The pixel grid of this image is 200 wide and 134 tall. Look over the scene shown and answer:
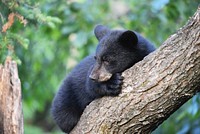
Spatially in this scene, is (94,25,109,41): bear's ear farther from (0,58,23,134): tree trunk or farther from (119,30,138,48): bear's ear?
(0,58,23,134): tree trunk

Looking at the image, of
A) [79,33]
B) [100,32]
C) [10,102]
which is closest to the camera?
[10,102]

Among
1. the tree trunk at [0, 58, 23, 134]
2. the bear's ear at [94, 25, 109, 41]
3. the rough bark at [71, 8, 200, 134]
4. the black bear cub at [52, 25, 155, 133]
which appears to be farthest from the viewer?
the bear's ear at [94, 25, 109, 41]

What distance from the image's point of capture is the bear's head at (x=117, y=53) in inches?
170

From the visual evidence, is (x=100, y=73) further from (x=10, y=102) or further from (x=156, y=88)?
(x=10, y=102)

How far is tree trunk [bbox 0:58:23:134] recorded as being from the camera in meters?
4.47

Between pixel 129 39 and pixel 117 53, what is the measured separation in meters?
0.16

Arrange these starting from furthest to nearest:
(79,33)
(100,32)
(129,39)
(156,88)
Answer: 1. (79,33)
2. (100,32)
3. (129,39)
4. (156,88)

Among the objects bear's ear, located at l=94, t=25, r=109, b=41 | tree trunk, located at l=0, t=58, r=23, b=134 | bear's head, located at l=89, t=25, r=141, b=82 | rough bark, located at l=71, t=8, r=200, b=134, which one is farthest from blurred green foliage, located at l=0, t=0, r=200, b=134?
rough bark, located at l=71, t=8, r=200, b=134

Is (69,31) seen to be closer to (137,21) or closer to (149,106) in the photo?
(137,21)

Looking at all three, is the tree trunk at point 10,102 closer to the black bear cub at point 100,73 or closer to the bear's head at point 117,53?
the black bear cub at point 100,73

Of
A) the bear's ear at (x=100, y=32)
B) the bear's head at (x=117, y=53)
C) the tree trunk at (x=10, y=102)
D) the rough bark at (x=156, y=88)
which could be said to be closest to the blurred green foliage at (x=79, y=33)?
the bear's ear at (x=100, y=32)

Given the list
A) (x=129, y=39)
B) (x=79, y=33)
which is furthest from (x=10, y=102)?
(x=79, y=33)

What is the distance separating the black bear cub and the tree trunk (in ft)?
1.79

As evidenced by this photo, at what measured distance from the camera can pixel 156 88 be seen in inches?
150
